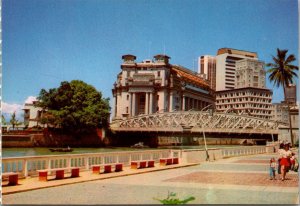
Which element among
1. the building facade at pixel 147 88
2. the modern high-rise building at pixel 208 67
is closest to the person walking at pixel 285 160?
the building facade at pixel 147 88

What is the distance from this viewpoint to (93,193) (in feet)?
41.1

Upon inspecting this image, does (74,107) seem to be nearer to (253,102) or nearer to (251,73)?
(253,102)

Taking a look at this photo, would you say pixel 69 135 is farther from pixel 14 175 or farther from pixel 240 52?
pixel 240 52

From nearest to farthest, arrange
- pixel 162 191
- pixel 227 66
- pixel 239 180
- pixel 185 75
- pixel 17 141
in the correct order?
pixel 162 191, pixel 239 180, pixel 17 141, pixel 185 75, pixel 227 66

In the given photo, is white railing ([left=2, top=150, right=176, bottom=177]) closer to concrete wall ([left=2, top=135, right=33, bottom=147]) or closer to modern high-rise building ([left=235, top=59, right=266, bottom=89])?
concrete wall ([left=2, top=135, right=33, bottom=147])

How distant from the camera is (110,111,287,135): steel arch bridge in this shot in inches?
2691

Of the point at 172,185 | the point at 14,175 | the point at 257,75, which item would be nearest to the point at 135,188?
the point at 172,185

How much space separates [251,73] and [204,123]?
269ft

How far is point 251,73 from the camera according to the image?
6265 inches

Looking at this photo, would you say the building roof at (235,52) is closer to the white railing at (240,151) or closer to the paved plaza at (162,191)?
the white railing at (240,151)

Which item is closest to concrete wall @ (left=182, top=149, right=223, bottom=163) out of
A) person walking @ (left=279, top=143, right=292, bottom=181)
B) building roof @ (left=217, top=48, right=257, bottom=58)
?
person walking @ (left=279, top=143, right=292, bottom=181)

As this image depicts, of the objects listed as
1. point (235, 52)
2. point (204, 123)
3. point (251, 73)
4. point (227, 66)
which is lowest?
point (204, 123)

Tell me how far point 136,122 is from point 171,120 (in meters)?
8.68

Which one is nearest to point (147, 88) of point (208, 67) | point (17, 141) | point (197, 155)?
point (17, 141)
